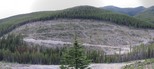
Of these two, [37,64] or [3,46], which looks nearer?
[37,64]

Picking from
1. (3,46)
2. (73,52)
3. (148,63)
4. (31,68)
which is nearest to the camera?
(73,52)

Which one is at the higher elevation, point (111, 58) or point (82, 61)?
point (82, 61)

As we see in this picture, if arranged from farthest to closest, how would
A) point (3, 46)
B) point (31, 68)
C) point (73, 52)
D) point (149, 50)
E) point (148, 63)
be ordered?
1. point (3, 46)
2. point (149, 50)
3. point (31, 68)
4. point (148, 63)
5. point (73, 52)

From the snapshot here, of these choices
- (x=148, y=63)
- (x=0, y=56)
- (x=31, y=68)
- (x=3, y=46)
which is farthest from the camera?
(x=3, y=46)

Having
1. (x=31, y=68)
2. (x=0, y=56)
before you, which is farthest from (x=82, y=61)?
(x=0, y=56)

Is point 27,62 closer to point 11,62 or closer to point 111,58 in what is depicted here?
point 11,62

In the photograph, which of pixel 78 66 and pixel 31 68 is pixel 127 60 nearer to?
pixel 31 68

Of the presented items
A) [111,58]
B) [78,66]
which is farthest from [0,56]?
[78,66]

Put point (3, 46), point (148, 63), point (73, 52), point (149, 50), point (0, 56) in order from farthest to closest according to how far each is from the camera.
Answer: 1. point (3, 46)
2. point (0, 56)
3. point (149, 50)
4. point (148, 63)
5. point (73, 52)

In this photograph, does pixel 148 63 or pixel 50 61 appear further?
pixel 50 61
